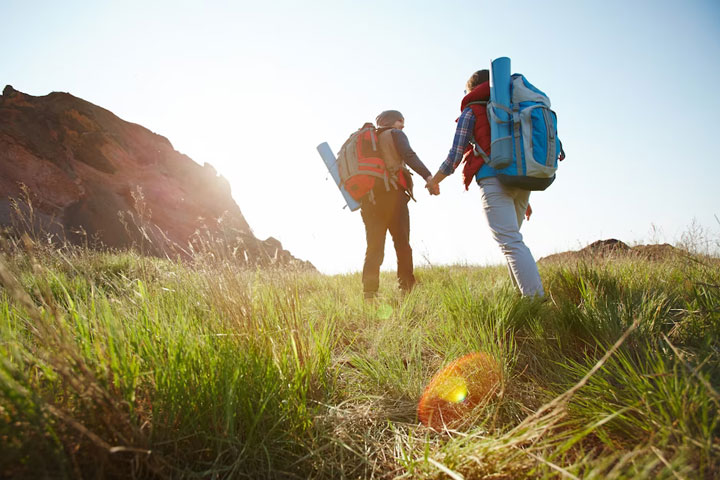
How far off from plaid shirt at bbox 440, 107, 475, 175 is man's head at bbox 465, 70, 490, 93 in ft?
1.23

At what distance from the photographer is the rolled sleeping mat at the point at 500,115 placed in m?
2.31

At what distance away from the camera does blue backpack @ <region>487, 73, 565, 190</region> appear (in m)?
2.26

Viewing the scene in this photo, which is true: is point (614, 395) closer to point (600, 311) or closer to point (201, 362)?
point (600, 311)

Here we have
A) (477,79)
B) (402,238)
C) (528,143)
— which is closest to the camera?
(528,143)

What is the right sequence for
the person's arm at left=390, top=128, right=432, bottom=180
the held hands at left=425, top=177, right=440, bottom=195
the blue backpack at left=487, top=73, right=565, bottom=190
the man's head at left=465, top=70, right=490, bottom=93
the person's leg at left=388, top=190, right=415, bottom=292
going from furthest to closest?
the person's leg at left=388, top=190, right=415, bottom=292 → the person's arm at left=390, top=128, right=432, bottom=180 → the held hands at left=425, top=177, right=440, bottom=195 → the man's head at left=465, top=70, right=490, bottom=93 → the blue backpack at left=487, top=73, right=565, bottom=190

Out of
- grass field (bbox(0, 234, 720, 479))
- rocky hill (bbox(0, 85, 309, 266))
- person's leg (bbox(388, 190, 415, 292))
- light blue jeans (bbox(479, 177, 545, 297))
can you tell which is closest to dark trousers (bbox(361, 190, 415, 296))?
person's leg (bbox(388, 190, 415, 292))

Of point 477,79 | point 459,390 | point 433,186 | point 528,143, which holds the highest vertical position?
point 477,79

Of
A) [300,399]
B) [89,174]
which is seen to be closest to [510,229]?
[300,399]

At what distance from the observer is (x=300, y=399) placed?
43.9 inches

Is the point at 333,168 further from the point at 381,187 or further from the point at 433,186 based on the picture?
the point at 433,186

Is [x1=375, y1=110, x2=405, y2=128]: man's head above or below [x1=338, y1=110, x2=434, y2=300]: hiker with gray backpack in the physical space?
above

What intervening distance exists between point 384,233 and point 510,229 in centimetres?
163

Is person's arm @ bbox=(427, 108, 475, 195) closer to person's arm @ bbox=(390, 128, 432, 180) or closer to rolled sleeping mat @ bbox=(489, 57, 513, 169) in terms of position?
rolled sleeping mat @ bbox=(489, 57, 513, 169)

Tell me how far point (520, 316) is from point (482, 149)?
1.38 meters
